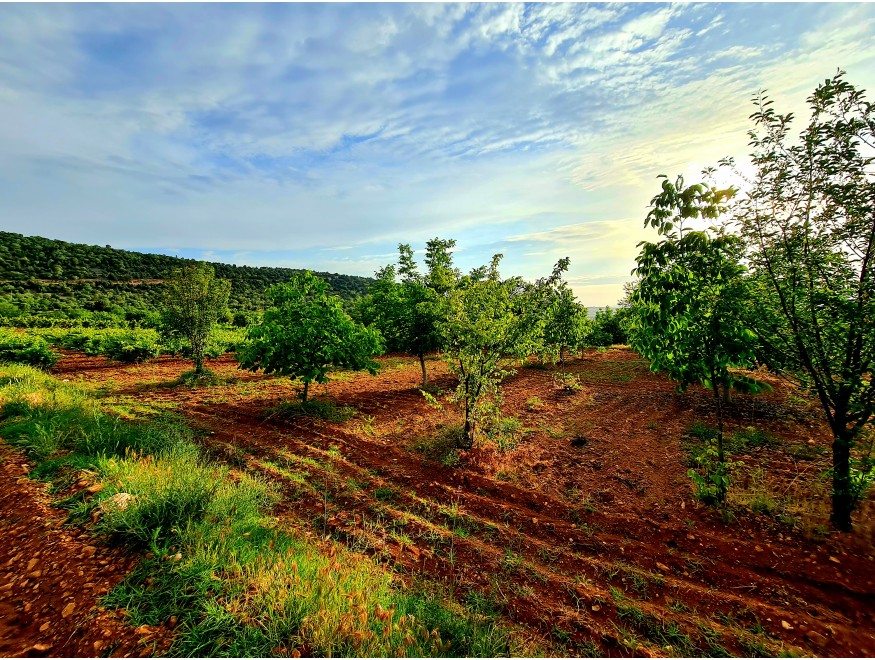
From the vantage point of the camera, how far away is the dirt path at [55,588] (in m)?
2.43

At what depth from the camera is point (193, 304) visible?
15.2 meters

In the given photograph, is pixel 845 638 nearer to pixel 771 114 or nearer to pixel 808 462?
pixel 808 462

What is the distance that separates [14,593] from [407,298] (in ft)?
43.5

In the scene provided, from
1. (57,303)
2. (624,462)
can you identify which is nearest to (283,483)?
(624,462)

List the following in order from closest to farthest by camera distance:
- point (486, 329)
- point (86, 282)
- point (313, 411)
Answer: point (486, 329)
point (313, 411)
point (86, 282)

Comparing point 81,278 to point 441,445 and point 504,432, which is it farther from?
point 504,432

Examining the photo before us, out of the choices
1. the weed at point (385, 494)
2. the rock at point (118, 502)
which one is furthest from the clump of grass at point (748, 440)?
the rock at point (118, 502)

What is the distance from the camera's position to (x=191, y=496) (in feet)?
13.3

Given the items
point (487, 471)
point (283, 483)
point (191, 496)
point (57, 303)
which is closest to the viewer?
point (191, 496)

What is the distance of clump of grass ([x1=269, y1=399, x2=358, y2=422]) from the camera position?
10781 mm

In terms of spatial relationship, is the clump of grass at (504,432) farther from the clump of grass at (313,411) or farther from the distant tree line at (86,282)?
the distant tree line at (86,282)

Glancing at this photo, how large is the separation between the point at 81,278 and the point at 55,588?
6067 centimetres

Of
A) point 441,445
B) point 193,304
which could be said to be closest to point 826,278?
point 441,445

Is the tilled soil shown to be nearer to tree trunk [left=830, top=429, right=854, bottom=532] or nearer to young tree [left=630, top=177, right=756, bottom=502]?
tree trunk [left=830, top=429, right=854, bottom=532]
